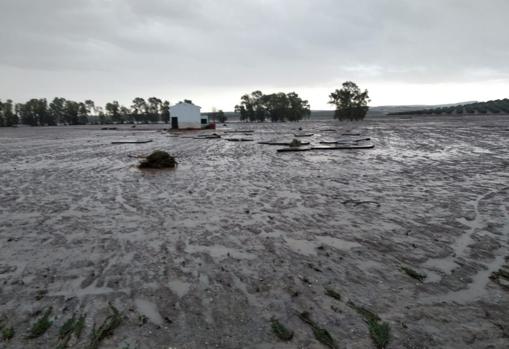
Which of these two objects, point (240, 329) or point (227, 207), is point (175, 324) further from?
point (227, 207)

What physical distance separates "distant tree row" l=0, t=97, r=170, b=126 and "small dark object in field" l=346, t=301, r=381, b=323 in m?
186

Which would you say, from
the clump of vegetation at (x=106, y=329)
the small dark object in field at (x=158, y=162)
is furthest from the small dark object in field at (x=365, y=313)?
the small dark object in field at (x=158, y=162)

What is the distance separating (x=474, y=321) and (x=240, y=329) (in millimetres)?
3820

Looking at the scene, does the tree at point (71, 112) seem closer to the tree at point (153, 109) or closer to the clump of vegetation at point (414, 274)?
the tree at point (153, 109)

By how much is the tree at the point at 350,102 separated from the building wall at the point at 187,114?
82.2 meters

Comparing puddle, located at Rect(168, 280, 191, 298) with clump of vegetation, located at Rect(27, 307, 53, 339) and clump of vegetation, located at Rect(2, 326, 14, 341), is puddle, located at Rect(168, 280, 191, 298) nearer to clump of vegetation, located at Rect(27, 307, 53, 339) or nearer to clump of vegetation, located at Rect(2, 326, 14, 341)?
clump of vegetation, located at Rect(27, 307, 53, 339)

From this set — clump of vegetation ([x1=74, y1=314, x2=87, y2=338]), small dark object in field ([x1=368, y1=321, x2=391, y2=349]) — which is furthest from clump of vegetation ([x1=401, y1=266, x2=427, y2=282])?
clump of vegetation ([x1=74, y1=314, x2=87, y2=338])

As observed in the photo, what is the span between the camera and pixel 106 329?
16.3ft

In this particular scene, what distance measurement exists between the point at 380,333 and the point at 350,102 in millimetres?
138346

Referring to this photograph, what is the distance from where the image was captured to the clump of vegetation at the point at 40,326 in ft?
16.0

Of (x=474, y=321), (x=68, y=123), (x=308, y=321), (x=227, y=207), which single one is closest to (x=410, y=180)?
(x=227, y=207)

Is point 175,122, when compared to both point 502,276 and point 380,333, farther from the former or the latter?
point 380,333

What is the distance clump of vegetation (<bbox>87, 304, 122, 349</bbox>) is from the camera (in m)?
4.68

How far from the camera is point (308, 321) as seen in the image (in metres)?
5.12
